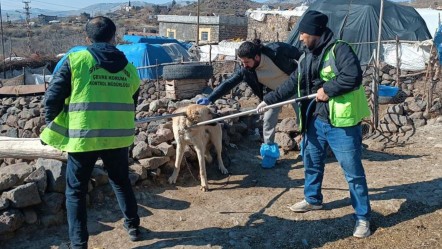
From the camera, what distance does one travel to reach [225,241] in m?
4.24

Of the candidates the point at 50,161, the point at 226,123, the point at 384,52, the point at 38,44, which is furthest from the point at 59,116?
the point at 38,44

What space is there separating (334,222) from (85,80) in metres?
2.69

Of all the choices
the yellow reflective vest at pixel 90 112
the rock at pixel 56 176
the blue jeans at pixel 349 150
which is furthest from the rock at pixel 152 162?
the blue jeans at pixel 349 150

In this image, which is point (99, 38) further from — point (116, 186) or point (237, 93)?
point (237, 93)

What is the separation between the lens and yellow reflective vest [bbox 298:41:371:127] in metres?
4.00

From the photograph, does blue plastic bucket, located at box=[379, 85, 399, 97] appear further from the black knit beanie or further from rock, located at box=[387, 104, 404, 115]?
the black knit beanie

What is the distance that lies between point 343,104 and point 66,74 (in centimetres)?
229

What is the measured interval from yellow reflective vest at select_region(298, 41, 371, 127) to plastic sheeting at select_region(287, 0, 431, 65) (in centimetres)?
1391

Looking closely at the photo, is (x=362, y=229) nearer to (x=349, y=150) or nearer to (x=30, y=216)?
(x=349, y=150)

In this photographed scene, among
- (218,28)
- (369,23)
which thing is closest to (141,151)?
(369,23)

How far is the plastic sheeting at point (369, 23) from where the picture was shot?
17.6m

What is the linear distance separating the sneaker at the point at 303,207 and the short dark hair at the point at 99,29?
2.51 m

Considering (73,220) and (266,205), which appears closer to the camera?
(73,220)

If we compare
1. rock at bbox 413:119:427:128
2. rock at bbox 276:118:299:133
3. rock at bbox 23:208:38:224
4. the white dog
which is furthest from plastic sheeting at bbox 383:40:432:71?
rock at bbox 23:208:38:224
